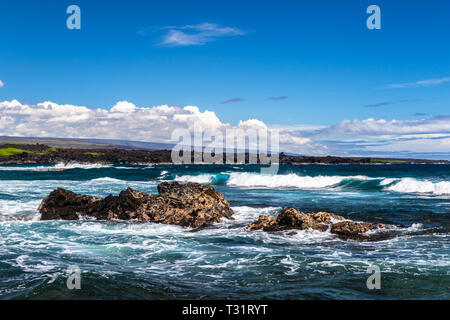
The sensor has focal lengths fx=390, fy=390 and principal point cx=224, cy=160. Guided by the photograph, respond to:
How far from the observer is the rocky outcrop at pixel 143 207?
56.9 feet

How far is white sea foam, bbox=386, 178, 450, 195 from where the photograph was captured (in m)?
34.6

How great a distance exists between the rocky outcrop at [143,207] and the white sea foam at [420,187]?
2407 cm

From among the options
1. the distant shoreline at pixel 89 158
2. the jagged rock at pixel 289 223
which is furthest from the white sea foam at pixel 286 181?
the distant shoreline at pixel 89 158

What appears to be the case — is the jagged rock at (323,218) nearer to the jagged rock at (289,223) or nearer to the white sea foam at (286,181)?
the jagged rock at (289,223)

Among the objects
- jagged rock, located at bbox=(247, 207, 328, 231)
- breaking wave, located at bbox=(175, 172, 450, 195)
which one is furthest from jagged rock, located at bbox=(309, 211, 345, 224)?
breaking wave, located at bbox=(175, 172, 450, 195)

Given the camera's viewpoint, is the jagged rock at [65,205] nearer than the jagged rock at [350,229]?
No

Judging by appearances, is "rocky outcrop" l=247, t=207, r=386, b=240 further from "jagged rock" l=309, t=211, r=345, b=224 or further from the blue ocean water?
the blue ocean water

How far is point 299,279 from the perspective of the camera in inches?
343

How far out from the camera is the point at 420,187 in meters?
36.8

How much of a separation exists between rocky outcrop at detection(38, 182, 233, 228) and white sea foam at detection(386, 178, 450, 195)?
2407 centimetres

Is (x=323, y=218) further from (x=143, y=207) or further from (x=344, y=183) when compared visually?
(x=344, y=183)

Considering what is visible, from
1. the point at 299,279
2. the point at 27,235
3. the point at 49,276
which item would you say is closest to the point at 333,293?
the point at 299,279

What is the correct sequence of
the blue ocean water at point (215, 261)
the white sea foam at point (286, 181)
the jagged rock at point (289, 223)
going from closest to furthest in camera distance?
the blue ocean water at point (215, 261), the jagged rock at point (289, 223), the white sea foam at point (286, 181)

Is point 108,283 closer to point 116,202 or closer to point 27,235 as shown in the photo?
point 27,235
